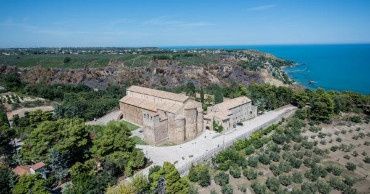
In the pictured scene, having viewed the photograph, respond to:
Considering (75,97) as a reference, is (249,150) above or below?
below

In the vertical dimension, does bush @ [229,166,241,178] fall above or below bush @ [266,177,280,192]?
above

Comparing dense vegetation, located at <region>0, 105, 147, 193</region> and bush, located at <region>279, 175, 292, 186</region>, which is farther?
bush, located at <region>279, 175, 292, 186</region>

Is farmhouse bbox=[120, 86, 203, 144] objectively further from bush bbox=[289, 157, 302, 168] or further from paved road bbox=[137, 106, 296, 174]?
bush bbox=[289, 157, 302, 168]

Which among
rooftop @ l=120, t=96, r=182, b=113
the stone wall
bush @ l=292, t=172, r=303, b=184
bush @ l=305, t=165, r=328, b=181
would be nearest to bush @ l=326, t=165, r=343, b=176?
bush @ l=305, t=165, r=328, b=181

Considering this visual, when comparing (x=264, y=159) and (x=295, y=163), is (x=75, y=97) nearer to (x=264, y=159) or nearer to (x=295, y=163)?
(x=264, y=159)

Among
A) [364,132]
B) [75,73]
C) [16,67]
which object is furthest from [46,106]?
[364,132]

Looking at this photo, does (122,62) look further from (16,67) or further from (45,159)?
(45,159)

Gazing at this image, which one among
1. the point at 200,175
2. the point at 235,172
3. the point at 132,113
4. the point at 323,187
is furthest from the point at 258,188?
the point at 132,113
